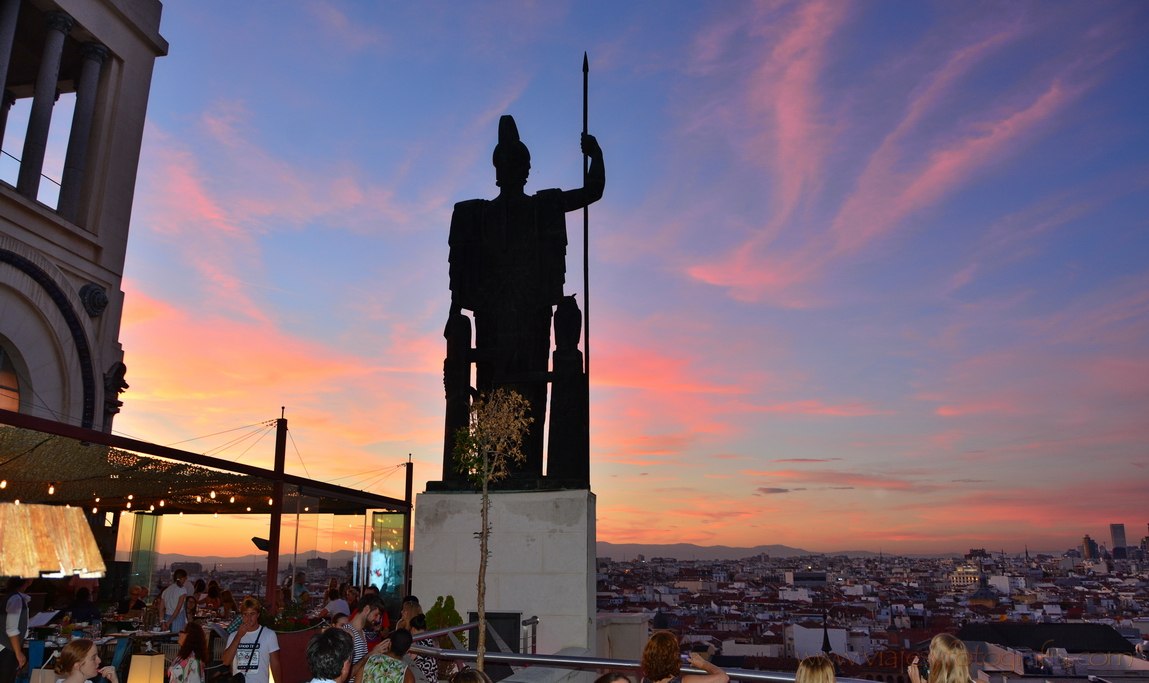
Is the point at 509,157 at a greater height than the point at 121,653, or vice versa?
the point at 509,157

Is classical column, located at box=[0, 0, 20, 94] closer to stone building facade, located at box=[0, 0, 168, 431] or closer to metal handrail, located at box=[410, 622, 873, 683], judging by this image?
stone building facade, located at box=[0, 0, 168, 431]

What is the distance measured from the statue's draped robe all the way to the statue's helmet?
37 cm

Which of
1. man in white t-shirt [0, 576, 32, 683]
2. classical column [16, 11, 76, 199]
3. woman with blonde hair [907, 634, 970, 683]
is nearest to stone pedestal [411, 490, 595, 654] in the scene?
man in white t-shirt [0, 576, 32, 683]

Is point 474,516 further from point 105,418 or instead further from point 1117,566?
point 1117,566

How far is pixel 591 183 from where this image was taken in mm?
13359

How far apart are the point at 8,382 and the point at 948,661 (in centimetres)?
2062

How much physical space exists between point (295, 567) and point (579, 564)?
10.7 m

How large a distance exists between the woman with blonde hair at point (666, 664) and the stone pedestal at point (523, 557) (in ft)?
21.5

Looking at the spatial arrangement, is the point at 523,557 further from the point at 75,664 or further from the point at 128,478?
the point at 128,478

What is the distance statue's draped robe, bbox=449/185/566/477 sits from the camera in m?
13.1

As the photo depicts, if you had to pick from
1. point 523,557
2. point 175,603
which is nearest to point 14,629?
point 175,603

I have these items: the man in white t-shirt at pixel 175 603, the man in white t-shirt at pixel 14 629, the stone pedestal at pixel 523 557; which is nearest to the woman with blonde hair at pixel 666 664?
the stone pedestal at pixel 523 557

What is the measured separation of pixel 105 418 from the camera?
68.7 feet

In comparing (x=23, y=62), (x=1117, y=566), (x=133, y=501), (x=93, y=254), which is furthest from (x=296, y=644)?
(x=1117, y=566)
